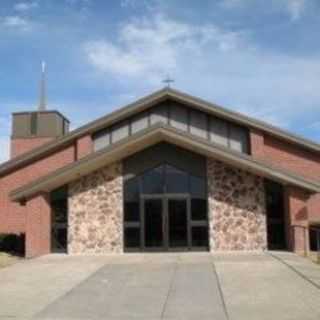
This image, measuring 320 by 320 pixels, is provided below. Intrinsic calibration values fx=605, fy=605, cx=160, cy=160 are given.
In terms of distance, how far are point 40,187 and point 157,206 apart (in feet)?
14.5

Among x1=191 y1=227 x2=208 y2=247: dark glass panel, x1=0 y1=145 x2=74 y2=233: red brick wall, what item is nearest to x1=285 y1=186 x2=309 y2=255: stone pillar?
x1=191 y1=227 x2=208 y2=247: dark glass panel

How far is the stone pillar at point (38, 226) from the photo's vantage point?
72.7 ft

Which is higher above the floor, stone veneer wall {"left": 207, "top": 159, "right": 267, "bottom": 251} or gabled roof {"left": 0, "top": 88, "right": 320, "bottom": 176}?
gabled roof {"left": 0, "top": 88, "right": 320, "bottom": 176}

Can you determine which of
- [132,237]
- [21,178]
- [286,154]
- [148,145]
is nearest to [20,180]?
[21,178]

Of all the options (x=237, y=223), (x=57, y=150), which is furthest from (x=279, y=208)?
(x=57, y=150)

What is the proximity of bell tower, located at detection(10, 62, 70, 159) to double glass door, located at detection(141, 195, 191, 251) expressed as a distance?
14.6 meters

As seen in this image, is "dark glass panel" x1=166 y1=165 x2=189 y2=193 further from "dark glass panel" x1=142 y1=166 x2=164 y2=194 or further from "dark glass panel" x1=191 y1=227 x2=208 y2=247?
"dark glass panel" x1=191 y1=227 x2=208 y2=247

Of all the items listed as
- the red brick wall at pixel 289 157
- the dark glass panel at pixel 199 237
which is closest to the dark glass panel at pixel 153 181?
the dark glass panel at pixel 199 237

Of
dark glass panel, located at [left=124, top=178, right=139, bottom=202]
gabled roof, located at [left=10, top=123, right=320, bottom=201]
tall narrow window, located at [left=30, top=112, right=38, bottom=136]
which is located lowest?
dark glass panel, located at [left=124, top=178, right=139, bottom=202]

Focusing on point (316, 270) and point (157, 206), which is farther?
point (157, 206)

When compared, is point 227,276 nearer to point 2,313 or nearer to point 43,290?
point 43,290

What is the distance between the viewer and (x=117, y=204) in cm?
2314

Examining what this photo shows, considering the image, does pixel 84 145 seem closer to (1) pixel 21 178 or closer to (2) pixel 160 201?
(1) pixel 21 178

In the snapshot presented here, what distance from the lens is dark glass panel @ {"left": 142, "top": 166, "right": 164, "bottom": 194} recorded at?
75.4ft
